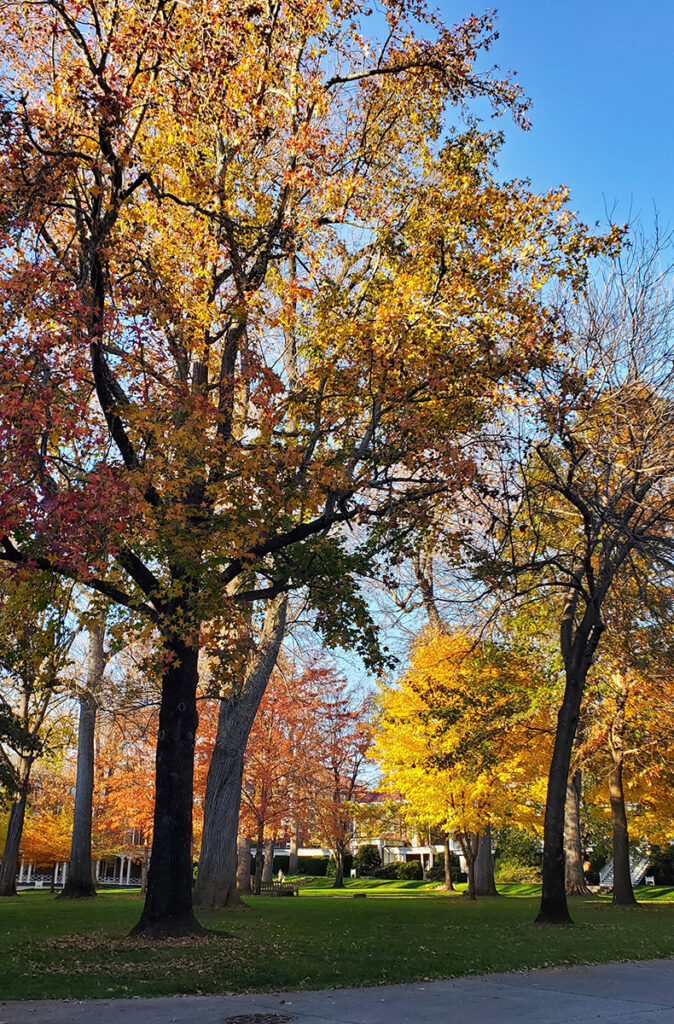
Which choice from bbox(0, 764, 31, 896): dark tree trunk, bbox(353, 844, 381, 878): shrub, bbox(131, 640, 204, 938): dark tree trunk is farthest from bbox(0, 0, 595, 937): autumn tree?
bbox(353, 844, 381, 878): shrub

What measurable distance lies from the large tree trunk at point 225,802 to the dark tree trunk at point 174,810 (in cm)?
603

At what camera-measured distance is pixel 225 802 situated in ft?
65.3

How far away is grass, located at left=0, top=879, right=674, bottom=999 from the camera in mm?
8188

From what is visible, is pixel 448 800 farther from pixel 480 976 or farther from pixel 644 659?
pixel 480 976

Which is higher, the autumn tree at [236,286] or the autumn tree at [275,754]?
the autumn tree at [236,286]

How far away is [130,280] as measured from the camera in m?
12.9

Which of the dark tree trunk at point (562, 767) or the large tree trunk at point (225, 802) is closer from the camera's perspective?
the dark tree trunk at point (562, 767)

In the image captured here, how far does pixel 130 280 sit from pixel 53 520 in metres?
5.18

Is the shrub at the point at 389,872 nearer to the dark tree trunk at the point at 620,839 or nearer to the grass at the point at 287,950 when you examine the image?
the dark tree trunk at the point at 620,839

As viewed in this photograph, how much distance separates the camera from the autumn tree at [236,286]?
36.9ft

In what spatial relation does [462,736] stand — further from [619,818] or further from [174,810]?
[174,810]

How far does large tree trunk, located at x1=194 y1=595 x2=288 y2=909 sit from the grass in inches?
58.7

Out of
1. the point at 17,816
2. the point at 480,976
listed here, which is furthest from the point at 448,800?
the point at 480,976

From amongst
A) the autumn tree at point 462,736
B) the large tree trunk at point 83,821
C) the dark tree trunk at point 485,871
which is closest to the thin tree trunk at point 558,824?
the autumn tree at point 462,736
